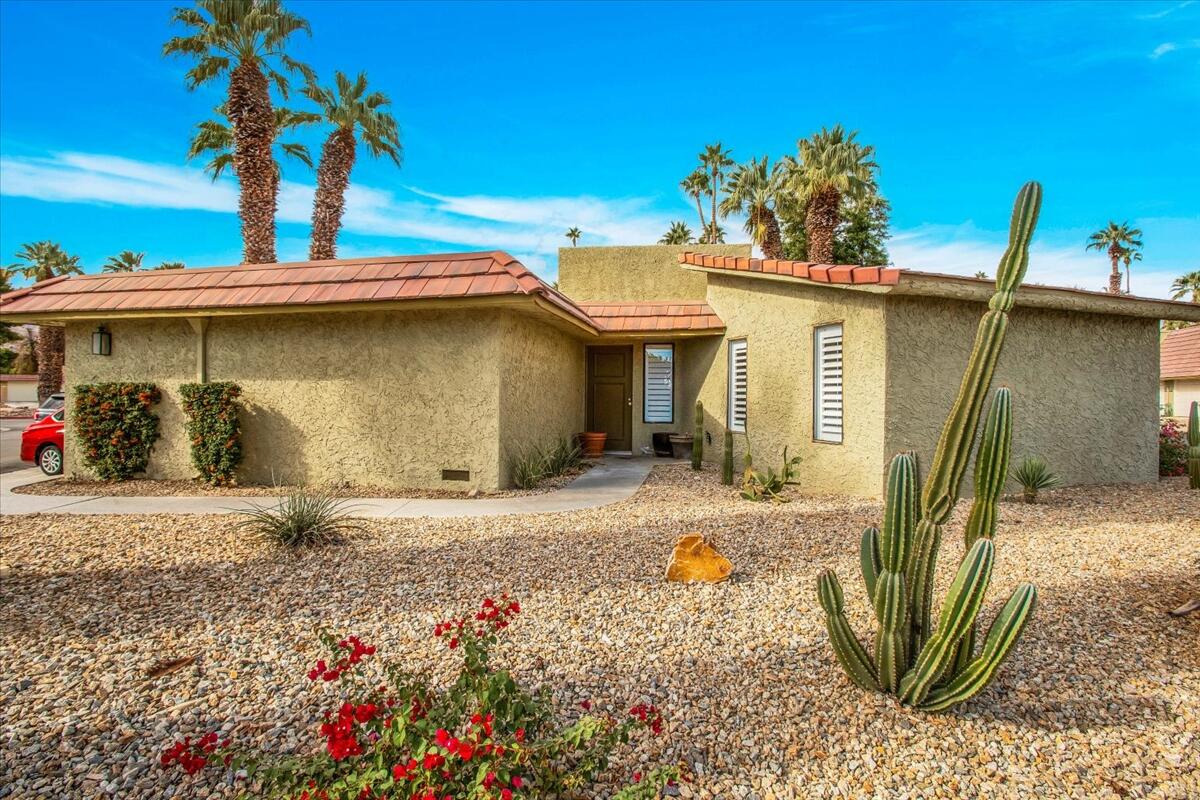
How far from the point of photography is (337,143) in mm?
A: 19109

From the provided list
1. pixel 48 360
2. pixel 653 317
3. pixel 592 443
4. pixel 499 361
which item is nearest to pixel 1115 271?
pixel 653 317

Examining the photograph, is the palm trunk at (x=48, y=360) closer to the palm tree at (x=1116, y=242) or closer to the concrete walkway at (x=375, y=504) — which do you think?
the concrete walkway at (x=375, y=504)

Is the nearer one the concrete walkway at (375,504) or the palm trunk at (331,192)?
the concrete walkway at (375,504)

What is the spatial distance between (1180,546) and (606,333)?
349 inches

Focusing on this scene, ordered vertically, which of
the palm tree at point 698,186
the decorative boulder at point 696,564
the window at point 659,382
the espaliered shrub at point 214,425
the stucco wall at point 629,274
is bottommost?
the decorative boulder at point 696,564

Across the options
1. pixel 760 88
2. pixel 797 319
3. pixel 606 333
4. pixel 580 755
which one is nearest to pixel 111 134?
pixel 606 333

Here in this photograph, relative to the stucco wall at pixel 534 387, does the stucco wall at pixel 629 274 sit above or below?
above

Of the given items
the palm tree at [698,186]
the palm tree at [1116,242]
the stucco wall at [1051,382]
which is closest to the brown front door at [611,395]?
the stucco wall at [1051,382]

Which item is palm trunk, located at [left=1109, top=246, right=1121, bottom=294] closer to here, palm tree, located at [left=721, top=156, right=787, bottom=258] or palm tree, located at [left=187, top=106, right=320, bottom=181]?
palm tree, located at [left=721, top=156, right=787, bottom=258]

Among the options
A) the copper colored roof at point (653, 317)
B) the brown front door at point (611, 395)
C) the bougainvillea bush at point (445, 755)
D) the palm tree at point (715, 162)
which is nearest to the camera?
the bougainvillea bush at point (445, 755)

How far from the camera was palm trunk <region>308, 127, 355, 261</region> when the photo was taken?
18797 millimetres

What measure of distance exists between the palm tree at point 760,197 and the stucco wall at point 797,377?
44.6 ft

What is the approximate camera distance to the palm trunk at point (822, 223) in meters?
20.7

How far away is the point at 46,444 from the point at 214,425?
4.50 m
